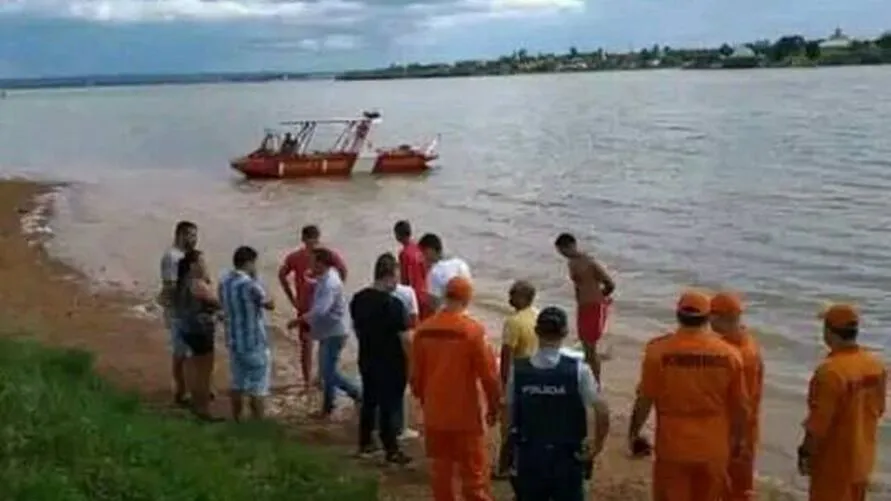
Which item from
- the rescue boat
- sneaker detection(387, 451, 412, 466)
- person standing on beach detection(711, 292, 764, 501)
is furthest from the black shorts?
the rescue boat

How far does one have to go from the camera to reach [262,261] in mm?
29188

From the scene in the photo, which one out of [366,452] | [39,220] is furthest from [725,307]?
[39,220]

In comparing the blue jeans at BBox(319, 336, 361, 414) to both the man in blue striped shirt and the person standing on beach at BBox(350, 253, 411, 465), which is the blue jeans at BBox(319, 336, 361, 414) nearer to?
the man in blue striped shirt

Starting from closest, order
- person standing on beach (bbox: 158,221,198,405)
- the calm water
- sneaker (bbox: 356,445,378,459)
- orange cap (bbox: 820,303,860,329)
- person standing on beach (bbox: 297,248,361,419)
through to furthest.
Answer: orange cap (bbox: 820,303,860,329) → sneaker (bbox: 356,445,378,459) → person standing on beach (bbox: 297,248,361,419) → person standing on beach (bbox: 158,221,198,405) → the calm water

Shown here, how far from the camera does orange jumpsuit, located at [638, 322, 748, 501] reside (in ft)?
24.0

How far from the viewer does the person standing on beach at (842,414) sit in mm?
7375

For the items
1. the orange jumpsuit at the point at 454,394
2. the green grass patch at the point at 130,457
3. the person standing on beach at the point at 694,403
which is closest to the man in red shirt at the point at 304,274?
the green grass patch at the point at 130,457

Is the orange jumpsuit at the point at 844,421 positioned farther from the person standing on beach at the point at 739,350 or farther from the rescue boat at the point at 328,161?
the rescue boat at the point at 328,161

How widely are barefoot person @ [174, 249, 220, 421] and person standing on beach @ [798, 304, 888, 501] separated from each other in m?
5.54

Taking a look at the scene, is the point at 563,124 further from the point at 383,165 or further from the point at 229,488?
the point at 229,488

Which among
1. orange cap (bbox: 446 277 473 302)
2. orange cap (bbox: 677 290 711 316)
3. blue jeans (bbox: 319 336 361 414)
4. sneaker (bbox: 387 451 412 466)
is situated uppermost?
orange cap (bbox: 677 290 711 316)

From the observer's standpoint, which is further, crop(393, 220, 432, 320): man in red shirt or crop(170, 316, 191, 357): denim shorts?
crop(393, 220, 432, 320): man in red shirt

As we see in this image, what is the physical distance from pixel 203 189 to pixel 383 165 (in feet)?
23.4

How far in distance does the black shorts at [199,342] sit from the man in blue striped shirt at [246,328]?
466 millimetres
